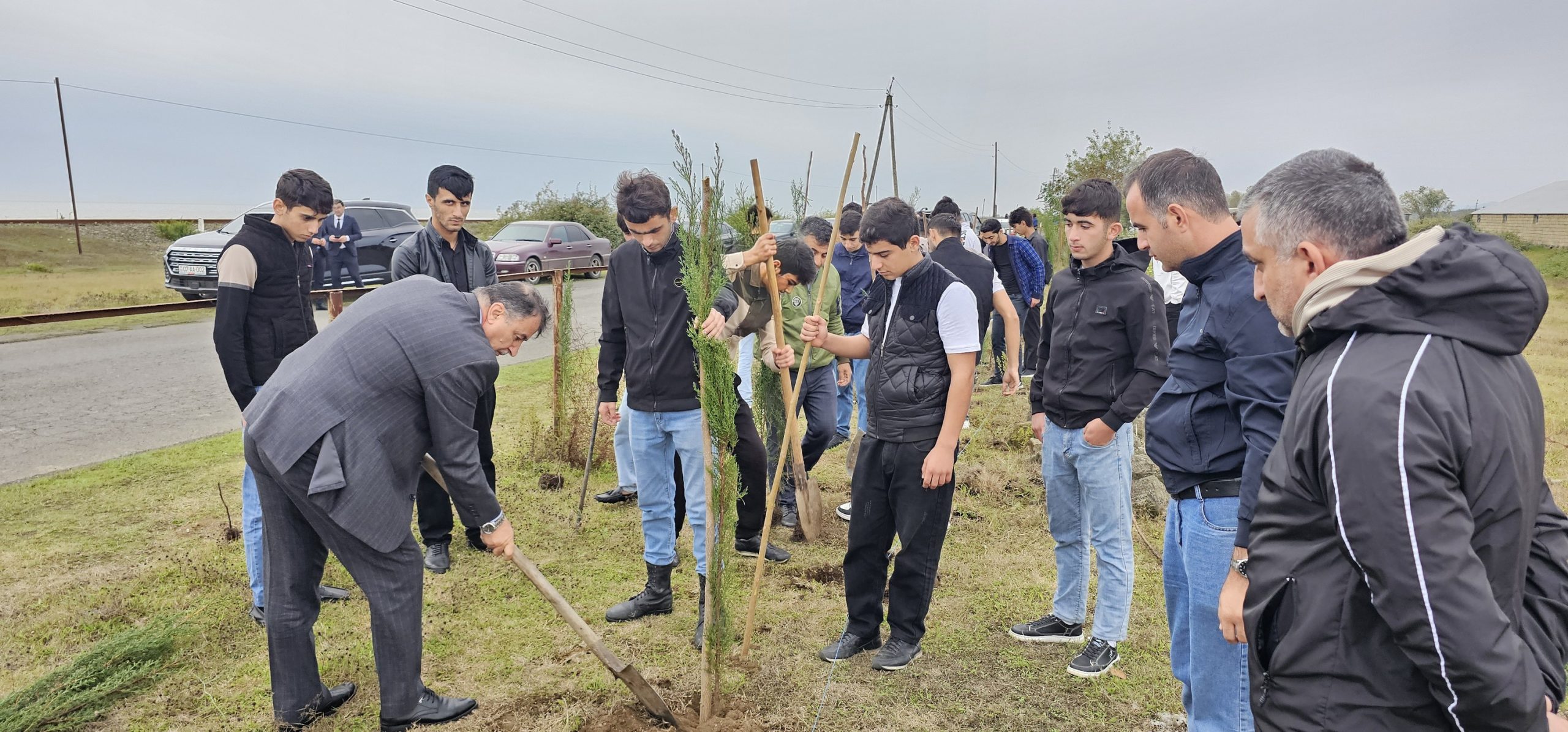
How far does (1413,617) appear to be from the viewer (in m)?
1.27

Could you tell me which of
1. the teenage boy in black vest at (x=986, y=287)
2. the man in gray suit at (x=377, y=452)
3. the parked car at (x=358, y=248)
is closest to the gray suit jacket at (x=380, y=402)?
the man in gray suit at (x=377, y=452)

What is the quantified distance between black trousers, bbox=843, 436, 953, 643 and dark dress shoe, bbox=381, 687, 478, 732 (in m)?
1.56

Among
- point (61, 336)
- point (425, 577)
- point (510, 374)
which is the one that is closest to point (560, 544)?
point (425, 577)

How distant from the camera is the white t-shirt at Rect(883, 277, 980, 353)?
122 inches

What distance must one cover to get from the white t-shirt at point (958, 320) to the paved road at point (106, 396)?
181 inches

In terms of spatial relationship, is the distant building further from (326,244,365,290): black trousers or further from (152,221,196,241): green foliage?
(152,221,196,241): green foliage

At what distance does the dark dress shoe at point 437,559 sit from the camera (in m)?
4.53

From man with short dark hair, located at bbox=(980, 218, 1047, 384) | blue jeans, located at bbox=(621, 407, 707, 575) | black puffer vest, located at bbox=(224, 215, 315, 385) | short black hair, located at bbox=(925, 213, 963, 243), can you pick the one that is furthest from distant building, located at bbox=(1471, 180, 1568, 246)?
black puffer vest, located at bbox=(224, 215, 315, 385)

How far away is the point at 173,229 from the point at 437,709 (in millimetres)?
35670

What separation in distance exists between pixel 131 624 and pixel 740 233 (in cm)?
323

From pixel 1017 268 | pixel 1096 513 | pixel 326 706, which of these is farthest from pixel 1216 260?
pixel 1017 268

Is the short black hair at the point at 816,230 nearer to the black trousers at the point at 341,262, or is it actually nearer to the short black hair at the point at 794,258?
the short black hair at the point at 794,258

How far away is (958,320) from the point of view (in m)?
3.11

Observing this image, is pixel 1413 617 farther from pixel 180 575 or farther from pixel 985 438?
pixel 985 438
